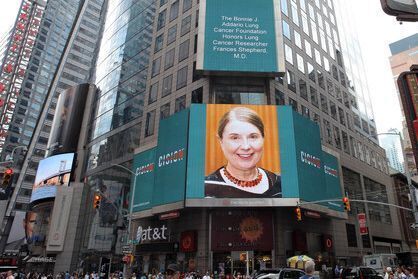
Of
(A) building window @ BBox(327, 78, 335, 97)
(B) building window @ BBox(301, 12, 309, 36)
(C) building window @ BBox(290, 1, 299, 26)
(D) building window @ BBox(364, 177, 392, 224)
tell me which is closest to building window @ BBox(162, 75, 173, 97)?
(C) building window @ BBox(290, 1, 299, 26)

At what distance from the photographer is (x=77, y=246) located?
57.1m

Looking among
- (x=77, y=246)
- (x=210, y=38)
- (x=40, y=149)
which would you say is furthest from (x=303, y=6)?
(x=40, y=149)

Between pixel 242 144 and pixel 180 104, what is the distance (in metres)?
10.9

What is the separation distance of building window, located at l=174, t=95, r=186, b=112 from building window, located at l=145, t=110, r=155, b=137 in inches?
189

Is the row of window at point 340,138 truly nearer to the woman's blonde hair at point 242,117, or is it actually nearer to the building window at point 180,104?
the woman's blonde hair at point 242,117

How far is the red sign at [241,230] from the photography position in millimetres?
37594

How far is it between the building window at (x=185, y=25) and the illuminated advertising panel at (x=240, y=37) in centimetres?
390

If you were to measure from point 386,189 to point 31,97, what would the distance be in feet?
333

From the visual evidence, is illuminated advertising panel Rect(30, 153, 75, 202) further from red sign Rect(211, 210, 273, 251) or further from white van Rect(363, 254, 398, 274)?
white van Rect(363, 254, 398, 274)

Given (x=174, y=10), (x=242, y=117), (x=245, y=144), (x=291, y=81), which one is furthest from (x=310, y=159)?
(x=174, y=10)

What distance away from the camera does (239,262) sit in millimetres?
37594

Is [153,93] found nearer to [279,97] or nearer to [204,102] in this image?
[204,102]

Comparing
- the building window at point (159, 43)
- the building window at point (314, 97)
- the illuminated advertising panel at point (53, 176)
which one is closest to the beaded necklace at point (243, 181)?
the building window at point (314, 97)

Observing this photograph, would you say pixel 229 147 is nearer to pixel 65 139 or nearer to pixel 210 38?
pixel 210 38
